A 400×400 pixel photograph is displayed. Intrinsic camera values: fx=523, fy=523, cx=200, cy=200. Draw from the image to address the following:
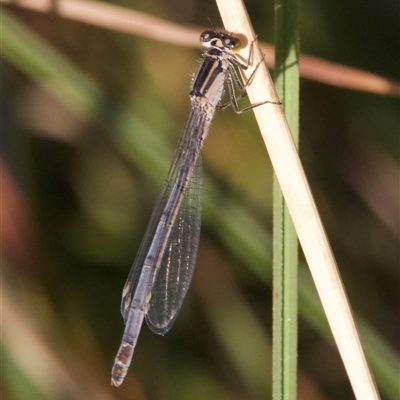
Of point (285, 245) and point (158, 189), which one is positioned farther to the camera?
point (158, 189)

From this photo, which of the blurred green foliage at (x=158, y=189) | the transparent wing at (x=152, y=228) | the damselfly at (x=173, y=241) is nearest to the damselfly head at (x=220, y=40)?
the damselfly at (x=173, y=241)

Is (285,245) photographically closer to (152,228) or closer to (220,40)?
(220,40)

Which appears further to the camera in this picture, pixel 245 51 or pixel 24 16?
pixel 24 16

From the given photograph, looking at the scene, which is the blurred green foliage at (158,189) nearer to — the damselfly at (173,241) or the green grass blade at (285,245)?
the damselfly at (173,241)

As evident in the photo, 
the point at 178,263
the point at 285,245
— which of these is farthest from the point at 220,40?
the point at 178,263

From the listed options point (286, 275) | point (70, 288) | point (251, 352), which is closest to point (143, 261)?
point (70, 288)

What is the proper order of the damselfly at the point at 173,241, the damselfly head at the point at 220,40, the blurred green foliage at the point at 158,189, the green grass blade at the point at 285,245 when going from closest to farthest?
the green grass blade at the point at 285,245
the damselfly head at the point at 220,40
the damselfly at the point at 173,241
the blurred green foliage at the point at 158,189

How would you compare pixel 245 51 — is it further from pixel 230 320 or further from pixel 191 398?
pixel 191 398

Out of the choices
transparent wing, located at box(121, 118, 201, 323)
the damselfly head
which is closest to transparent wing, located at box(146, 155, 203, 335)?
transparent wing, located at box(121, 118, 201, 323)
